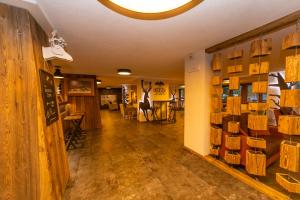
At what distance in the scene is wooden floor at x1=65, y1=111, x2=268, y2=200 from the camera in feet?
6.05

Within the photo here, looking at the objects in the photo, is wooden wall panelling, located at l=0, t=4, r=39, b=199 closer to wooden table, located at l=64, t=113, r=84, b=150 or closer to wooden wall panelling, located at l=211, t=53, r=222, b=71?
wooden table, located at l=64, t=113, r=84, b=150

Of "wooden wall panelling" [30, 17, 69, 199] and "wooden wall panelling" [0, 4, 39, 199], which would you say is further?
"wooden wall panelling" [30, 17, 69, 199]

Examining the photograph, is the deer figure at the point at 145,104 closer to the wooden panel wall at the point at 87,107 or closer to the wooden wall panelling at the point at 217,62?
the wooden panel wall at the point at 87,107

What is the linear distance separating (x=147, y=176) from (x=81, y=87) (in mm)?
4489

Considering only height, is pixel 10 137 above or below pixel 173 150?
above

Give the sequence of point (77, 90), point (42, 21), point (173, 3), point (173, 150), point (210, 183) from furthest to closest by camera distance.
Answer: point (77, 90)
point (173, 150)
point (210, 183)
point (42, 21)
point (173, 3)

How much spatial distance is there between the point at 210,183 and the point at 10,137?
2.42 metres

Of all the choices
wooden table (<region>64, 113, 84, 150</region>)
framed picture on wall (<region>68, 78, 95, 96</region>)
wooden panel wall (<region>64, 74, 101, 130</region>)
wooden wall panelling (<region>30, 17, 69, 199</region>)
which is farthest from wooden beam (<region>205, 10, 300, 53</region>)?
wooden panel wall (<region>64, 74, 101, 130</region>)

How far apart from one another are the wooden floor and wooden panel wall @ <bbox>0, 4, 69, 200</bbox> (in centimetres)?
72

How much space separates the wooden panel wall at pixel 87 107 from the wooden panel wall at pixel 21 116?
4.35 m

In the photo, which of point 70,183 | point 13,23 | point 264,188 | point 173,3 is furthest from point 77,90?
point 264,188

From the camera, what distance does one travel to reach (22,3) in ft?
4.14

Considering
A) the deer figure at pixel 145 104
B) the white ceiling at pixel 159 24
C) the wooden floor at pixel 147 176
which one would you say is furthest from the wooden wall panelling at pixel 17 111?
the deer figure at pixel 145 104

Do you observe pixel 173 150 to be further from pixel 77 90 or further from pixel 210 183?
pixel 77 90
